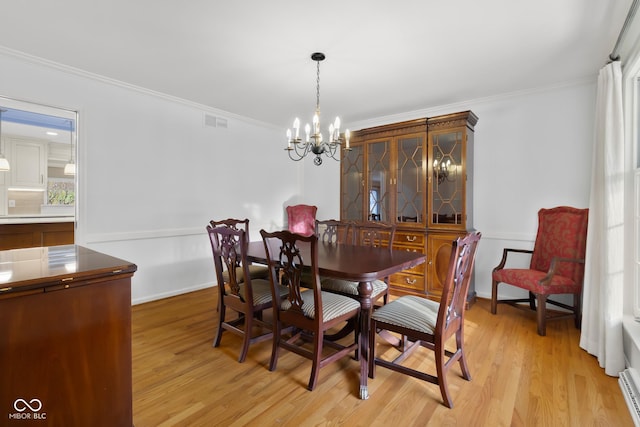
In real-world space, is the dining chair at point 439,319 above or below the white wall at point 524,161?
below

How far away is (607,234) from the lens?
2.30 metres

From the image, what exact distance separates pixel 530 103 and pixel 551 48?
105 cm

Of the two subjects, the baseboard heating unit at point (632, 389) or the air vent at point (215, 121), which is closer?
the baseboard heating unit at point (632, 389)

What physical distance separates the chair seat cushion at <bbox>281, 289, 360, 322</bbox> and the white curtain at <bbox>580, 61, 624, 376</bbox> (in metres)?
1.78

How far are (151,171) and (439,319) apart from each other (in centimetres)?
348

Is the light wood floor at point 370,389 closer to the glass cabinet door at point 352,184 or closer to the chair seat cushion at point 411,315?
the chair seat cushion at point 411,315

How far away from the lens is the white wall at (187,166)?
324cm

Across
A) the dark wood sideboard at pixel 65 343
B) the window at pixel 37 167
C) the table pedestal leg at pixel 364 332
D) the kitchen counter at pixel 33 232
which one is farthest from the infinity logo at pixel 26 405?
the window at pixel 37 167

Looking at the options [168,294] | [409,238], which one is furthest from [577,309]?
[168,294]

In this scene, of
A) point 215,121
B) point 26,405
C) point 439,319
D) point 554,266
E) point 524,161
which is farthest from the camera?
point 215,121

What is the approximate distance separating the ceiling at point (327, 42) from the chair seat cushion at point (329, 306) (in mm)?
1960

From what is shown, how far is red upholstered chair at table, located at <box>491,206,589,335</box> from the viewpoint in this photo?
2.86 meters

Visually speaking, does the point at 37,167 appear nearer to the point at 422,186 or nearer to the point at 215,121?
the point at 215,121

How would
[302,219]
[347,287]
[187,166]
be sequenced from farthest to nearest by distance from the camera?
[302,219] < [187,166] < [347,287]
